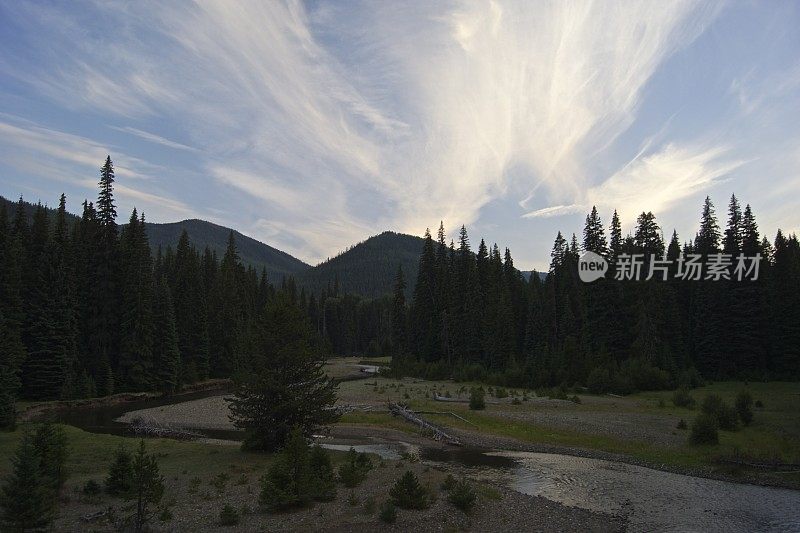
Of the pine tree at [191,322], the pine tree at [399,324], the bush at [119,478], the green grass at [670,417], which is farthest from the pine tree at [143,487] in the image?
the pine tree at [399,324]

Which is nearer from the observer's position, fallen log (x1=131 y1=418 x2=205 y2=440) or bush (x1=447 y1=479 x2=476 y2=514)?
bush (x1=447 y1=479 x2=476 y2=514)

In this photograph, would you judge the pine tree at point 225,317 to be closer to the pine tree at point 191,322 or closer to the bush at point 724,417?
the pine tree at point 191,322

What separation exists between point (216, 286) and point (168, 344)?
87.0ft

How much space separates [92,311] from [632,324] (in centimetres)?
6574

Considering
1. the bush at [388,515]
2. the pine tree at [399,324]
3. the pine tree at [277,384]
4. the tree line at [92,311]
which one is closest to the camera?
the bush at [388,515]

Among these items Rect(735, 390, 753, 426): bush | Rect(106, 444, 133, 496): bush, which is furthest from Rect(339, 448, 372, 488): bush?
Rect(735, 390, 753, 426): bush

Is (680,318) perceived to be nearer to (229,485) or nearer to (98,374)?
(229,485)

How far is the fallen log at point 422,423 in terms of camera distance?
104 ft

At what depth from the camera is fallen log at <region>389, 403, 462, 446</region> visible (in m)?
31.7

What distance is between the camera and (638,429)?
30828mm

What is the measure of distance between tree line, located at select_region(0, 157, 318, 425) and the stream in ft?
106

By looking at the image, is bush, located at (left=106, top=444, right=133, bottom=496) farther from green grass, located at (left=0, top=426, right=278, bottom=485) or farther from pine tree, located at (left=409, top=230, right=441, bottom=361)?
pine tree, located at (left=409, top=230, right=441, bottom=361)

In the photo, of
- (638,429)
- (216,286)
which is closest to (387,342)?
(216,286)

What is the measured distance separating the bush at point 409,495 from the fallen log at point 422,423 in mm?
14038
